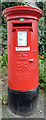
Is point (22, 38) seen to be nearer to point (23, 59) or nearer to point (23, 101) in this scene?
point (23, 59)

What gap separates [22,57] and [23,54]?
0.06 meters

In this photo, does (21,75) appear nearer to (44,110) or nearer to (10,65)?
(10,65)

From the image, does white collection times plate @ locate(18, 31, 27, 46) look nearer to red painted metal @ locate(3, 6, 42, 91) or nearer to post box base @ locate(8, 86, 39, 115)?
red painted metal @ locate(3, 6, 42, 91)

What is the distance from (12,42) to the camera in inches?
86.6

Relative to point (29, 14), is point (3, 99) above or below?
below

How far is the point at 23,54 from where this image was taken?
2135 mm

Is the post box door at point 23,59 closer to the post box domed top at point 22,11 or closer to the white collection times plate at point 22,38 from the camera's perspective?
the white collection times plate at point 22,38

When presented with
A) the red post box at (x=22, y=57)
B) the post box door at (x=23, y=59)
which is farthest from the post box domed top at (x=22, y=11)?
the post box door at (x=23, y=59)

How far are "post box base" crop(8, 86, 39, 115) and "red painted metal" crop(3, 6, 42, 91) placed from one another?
100mm

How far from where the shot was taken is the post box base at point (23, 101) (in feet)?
7.42

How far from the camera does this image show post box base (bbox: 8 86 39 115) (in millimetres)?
2260

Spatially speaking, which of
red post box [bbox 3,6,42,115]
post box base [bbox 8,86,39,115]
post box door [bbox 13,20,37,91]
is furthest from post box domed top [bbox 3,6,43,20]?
post box base [bbox 8,86,39,115]

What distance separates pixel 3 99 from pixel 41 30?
464cm

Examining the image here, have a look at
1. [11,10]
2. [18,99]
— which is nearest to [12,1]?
[11,10]
